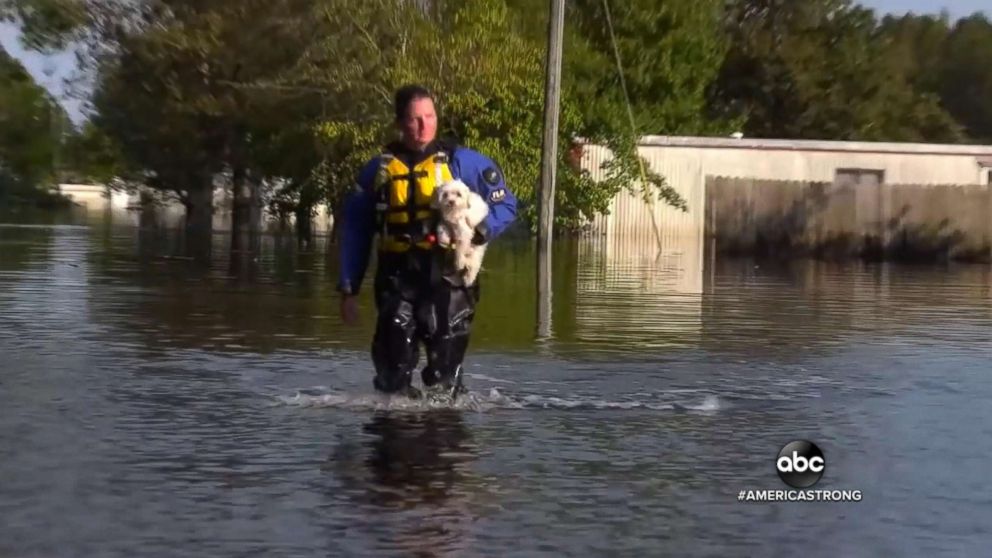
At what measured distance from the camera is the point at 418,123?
9445mm

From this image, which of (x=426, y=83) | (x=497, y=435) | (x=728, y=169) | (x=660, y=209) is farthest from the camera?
(x=728, y=169)

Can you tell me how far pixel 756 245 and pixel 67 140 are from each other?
47781 mm

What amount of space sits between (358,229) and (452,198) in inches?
27.9

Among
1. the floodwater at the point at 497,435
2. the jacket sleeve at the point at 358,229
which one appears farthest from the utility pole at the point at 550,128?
the jacket sleeve at the point at 358,229

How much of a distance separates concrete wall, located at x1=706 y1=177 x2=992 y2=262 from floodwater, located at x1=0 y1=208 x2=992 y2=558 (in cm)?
2059

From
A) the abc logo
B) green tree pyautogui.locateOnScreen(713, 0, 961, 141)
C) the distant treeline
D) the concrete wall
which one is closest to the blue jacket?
the abc logo

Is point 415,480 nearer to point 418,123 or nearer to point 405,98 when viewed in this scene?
point 418,123

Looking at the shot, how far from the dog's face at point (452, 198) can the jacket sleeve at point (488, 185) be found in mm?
260

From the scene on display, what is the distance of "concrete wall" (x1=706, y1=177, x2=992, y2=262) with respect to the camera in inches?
1508

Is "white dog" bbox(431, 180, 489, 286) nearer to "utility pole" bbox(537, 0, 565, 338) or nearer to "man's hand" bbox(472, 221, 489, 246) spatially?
"man's hand" bbox(472, 221, 489, 246)

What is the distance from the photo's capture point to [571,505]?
24.3 feet

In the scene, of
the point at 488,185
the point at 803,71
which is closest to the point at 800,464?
the point at 488,185

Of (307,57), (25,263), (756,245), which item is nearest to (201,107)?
(307,57)

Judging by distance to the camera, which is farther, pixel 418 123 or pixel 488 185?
pixel 488 185
